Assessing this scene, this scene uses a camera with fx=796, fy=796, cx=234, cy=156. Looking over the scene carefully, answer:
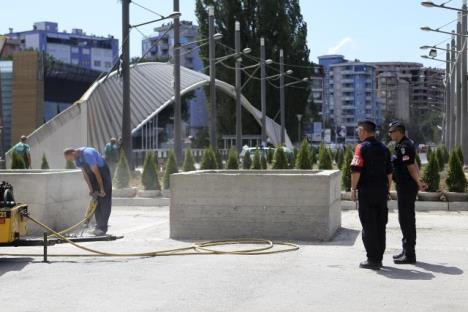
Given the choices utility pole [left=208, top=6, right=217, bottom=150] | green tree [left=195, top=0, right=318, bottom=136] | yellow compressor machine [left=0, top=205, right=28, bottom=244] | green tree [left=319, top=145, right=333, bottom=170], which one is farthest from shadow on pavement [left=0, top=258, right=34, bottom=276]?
green tree [left=195, top=0, right=318, bottom=136]

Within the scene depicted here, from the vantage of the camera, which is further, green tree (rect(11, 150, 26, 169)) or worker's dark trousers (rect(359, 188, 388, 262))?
green tree (rect(11, 150, 26, 169))

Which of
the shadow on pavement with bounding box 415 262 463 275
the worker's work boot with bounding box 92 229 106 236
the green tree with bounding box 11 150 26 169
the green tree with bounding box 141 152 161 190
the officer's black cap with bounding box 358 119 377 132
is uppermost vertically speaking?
the officer's black cap with bounding box 358 119 377 132

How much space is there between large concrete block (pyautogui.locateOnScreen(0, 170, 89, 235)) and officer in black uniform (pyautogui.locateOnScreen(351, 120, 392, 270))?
19.6 ft

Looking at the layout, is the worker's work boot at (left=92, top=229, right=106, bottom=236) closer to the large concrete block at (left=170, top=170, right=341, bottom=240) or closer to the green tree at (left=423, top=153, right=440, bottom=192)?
the large concrete block at (left=170, top=170, right=341, bottom=240)

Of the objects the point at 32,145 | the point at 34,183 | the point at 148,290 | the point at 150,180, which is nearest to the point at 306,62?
the point at 32,145

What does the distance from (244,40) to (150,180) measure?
4735cm

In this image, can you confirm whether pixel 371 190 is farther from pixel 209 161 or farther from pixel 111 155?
pixel 111 155

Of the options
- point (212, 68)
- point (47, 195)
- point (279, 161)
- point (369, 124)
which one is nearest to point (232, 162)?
point (279, 161)

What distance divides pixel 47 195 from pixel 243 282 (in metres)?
5.80

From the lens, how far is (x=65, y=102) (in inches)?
3167

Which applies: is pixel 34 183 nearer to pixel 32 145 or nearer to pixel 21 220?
pixel 21 220

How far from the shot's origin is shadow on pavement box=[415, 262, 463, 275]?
30.1 feet

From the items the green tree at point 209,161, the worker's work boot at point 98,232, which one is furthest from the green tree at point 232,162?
the worker's work boot at point 98,232

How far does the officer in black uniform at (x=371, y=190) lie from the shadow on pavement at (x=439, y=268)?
617 mm
